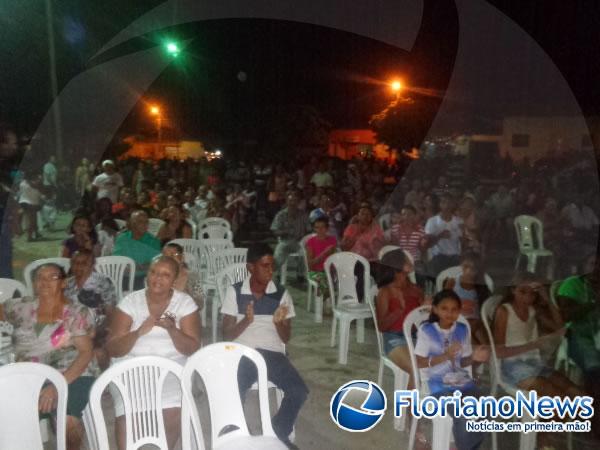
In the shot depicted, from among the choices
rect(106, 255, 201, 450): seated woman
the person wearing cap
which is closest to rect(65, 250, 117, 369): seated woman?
rect(106, 255, 201, 450): seated woman

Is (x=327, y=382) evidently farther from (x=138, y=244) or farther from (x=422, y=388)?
(x=138, y=244)

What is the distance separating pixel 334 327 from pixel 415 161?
9.50 meters

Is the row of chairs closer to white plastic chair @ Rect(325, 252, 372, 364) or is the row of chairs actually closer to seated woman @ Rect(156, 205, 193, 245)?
white plastic chair @ Rect(325, 252, 372, 364)

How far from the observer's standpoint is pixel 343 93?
16.8 m

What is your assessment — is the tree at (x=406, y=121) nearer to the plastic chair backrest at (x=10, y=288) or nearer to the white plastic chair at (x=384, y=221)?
the white plastic chair at (x=384, y=221)

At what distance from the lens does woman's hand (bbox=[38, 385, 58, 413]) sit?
8.89 feet

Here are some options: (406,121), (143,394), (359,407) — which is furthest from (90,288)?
(406,121)

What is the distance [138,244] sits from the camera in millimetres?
5184

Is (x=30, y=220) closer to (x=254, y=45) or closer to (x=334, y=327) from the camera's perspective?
(x=334, y=327)

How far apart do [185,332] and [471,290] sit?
2.30 meters

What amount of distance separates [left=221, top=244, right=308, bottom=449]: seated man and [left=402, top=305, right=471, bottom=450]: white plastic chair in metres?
0.72

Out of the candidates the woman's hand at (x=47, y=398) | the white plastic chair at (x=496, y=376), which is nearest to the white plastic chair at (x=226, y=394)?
the woman's hand at (x=47, y=398)

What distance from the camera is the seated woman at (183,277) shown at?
3.98m

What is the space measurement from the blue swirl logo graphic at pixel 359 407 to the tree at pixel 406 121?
9.27 m
